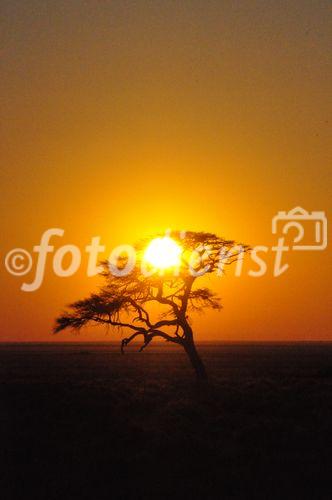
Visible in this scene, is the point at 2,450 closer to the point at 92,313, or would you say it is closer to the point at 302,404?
the point at 302,404

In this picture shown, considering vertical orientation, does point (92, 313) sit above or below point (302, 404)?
above

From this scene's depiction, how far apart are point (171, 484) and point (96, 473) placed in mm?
1954

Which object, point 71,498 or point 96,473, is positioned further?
point 96,473

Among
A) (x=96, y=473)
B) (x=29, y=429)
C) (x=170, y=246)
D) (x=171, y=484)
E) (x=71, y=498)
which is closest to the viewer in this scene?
(x=71, y=498)

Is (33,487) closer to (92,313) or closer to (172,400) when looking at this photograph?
(172,400)

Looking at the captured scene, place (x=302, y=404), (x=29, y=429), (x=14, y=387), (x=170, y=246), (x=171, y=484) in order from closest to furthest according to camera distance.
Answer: (x=171, y=484)
(x=29, y=429)
(x=302, y=404)
(x=14, y=387)
(x=170, y=246)

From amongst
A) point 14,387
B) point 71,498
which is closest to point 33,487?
point 71,498

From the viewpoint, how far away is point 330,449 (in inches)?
734

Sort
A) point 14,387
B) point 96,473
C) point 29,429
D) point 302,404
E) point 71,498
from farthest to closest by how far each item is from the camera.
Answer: point 14,387 < point 302,404 < point 29,429 < point 96,473 < point 71,498

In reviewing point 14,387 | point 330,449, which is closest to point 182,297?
point 14,387

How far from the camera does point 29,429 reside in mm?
21984

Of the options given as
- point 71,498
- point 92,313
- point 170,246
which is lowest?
point 71,498

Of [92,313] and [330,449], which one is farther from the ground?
[92,313]

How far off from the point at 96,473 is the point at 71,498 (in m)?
2.20
